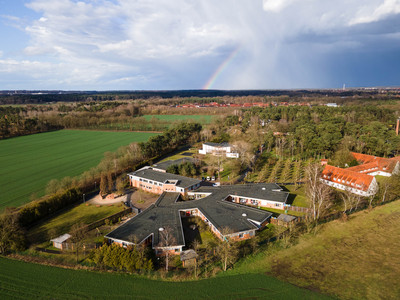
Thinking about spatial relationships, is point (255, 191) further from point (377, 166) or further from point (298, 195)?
point (377, 166)

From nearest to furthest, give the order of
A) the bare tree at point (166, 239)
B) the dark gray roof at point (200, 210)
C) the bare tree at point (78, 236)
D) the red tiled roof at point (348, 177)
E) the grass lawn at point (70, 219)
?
the bare tree at point (166, 239), the bare tree at point (78, 236), the dark gray roof at point (200, 210), the grass lawn at point (70, 219), the red tiled roof at point (348, 177)

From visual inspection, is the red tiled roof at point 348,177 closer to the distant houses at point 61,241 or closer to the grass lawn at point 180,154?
the grass lawn at point 180,154

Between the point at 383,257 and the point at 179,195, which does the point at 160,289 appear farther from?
the point at 383,257

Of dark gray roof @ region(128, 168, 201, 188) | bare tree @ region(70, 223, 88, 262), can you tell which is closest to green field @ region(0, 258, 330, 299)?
bare tree @ region(70, 223, 88, 262)

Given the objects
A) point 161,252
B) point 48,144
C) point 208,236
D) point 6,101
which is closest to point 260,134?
point 208,236

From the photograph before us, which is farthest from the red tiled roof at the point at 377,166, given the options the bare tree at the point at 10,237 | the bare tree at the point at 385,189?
the bare tree at the point at 10,237

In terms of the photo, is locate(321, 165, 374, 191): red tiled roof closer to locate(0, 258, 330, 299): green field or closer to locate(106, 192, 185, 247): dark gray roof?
locate(0, 258, 330, 299): green field

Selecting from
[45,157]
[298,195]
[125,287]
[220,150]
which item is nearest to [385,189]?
[298,195]
